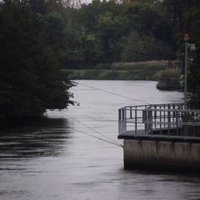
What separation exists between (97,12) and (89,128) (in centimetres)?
13883

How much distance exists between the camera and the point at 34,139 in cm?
4566

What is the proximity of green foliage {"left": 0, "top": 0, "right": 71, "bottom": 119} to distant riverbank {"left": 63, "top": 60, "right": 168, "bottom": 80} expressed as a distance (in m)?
89.4

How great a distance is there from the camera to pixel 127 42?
562 feet

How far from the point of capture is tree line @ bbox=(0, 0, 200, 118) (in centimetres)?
5659

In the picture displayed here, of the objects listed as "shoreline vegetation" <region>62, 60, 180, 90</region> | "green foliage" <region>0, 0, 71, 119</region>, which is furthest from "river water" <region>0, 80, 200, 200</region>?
"shoreline vegetation" <region>62, 60, 180, 90</region>

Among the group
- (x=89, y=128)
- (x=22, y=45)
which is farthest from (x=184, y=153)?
(x=22, y=45)

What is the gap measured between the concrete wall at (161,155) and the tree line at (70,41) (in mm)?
4429

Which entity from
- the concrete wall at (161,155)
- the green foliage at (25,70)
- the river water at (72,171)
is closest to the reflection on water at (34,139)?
the river water at (72,171)

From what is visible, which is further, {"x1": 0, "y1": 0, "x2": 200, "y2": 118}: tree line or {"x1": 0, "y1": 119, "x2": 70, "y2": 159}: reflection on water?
{"x1": 0, "y1": 0, "x2": 200, "y2": 118}: tree line

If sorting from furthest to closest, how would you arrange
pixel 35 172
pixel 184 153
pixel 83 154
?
pixel 83 154, pixel 35 172, pixel 184 153

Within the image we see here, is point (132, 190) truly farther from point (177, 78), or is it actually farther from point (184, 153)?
point (177, 78)

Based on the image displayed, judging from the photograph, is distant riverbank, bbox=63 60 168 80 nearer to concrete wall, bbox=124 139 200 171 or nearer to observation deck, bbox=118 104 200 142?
observation deck, bbox=118 104 200 142

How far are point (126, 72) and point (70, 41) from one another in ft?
58.2

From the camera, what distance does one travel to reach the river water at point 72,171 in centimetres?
2867
